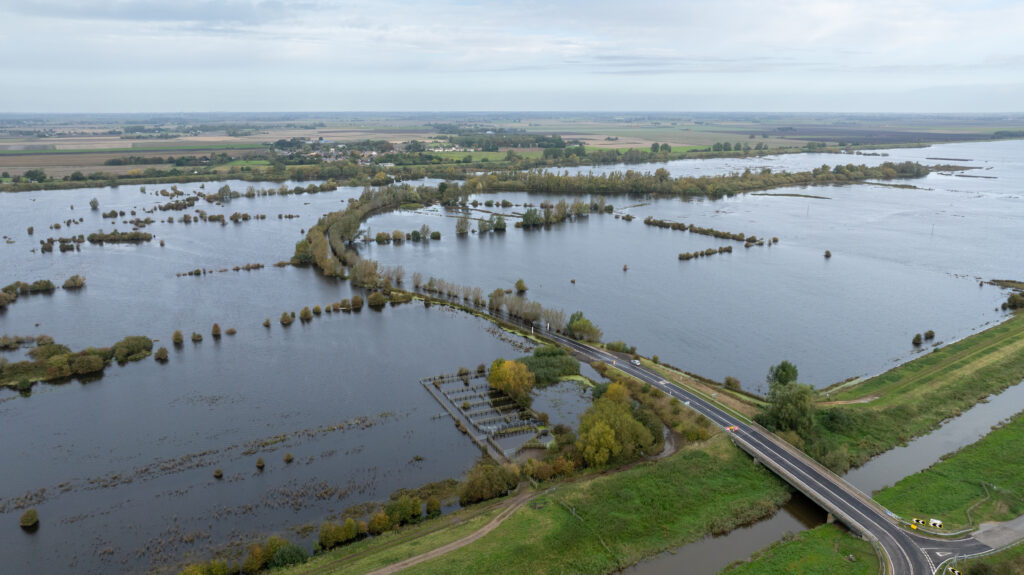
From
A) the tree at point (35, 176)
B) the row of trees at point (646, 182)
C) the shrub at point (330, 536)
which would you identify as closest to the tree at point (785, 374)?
the shrub at point (330, 536)

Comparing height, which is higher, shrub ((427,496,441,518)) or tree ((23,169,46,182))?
tree ((23,169,46,182))

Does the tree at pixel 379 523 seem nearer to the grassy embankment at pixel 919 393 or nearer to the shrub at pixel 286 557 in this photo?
the shrub at pixel 286 557

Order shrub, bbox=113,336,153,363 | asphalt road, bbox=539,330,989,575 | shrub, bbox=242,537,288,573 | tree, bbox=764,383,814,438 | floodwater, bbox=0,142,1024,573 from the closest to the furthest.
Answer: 1. shrub, bbox=242,537,288,573
2. asphalt road, bbox=539,330,989,575
3. floodwater, bbox=0,142,1024,573
4. tree, bbox=764,383,814,438
5. shrub, bbox=113,336,153,363

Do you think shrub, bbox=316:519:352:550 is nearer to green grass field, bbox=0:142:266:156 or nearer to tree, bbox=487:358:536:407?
tree, bbox=487:358:536:407

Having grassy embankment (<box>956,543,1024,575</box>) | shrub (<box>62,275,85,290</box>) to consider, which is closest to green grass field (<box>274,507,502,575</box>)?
grassy embankment (<box>956,543,1024,575</box>)

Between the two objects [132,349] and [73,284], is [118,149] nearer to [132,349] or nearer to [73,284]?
[73,284]

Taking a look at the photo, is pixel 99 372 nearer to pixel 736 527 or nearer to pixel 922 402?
pixel 736 527

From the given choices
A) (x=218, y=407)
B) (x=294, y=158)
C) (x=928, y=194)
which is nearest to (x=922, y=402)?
(x=218, y=407)
